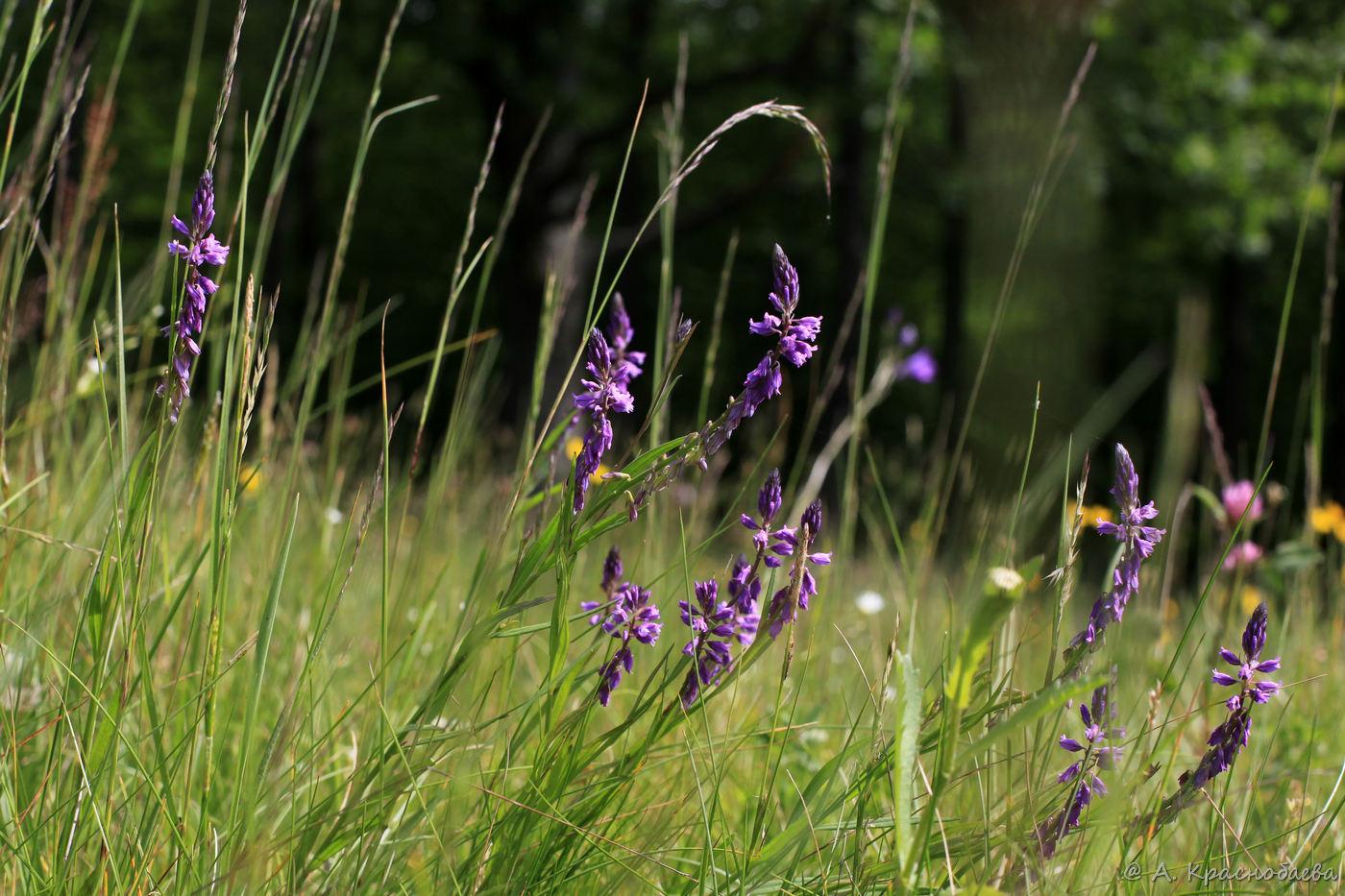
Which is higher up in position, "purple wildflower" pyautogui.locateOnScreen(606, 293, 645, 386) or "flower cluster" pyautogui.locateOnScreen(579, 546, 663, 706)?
"purple wildflower" pyautogui.locateOnScreen(606, 293, 645, 386)

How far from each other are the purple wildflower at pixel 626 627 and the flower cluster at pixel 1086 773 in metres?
0.40

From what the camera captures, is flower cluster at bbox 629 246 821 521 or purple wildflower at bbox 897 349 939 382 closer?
flower cluster at bbox 629 246 821 521

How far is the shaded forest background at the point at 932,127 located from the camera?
9531 mm

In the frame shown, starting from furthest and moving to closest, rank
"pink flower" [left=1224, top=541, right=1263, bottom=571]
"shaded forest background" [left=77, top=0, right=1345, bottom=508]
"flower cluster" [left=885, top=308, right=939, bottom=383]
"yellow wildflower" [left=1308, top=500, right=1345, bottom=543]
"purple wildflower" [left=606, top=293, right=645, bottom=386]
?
"shaded forest background" [left=77, top=0, right=1345, bottom=508]
"yellow wildflower" [left=1308, top=500, right=1345, bottom=543]
"flower cluster" [left=885, top=308, right=939, bottom=383]
"pink flower" [left=1224, top=541, right=1263, bottom=571]
"purple wildflower" [left=606, top=293, right=645, bottom=386]

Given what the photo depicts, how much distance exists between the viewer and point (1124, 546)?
89 centimetres

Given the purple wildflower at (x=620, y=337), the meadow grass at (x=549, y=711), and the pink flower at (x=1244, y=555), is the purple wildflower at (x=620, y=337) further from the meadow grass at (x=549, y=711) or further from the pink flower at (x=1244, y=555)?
the pink flower at (x=1244, y=555)

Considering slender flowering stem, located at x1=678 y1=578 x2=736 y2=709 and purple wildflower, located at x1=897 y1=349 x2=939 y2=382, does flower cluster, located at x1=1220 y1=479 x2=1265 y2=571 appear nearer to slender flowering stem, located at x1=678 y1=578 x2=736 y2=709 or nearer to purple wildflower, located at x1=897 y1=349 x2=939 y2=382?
purple wildflower, located at x1=897 y1=349 x2=939 y2=382

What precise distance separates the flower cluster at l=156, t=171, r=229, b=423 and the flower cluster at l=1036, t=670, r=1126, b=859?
87 cm

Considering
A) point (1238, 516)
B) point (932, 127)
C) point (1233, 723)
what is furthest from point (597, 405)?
point (932, 127)

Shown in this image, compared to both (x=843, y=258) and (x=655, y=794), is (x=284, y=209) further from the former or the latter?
(x=655, y=794)

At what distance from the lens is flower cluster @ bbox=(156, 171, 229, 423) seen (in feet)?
2.86

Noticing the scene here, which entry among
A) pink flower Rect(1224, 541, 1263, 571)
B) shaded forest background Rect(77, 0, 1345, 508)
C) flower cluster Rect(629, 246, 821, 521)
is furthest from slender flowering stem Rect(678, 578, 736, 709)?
shaded forest background Rect(77, 0, 1345, 508)

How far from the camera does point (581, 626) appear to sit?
7.38 ft

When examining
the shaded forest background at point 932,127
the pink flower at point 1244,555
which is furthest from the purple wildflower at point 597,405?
the shaded forest background at point 932,127
